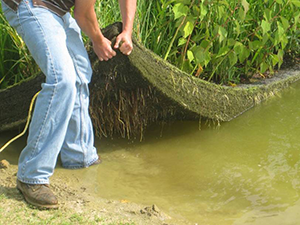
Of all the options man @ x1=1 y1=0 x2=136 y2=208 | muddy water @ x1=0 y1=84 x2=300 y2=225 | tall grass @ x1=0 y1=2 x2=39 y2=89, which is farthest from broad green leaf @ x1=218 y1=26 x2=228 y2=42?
tall grass @ x1=0 y1=2 x2=39 y2=89

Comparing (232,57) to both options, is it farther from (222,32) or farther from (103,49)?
(103,49)

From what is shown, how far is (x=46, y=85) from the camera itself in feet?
8.61

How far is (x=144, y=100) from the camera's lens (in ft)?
12.1

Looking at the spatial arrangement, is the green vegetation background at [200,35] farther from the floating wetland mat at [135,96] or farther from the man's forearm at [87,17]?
the man's forearm at [87,17]

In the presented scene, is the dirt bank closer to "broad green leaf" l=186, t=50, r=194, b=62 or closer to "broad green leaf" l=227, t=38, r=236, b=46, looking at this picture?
"broad green leaf" l=186, t=50, r=194, b=62

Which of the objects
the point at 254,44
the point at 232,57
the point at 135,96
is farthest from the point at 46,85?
the point at 254,44

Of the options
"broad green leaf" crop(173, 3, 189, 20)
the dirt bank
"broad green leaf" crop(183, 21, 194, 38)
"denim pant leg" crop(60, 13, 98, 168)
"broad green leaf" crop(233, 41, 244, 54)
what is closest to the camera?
the dirt bank

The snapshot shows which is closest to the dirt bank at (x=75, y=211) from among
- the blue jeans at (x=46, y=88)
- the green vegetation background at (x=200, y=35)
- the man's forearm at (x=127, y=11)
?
the blue jeans at (x=46, y=88)

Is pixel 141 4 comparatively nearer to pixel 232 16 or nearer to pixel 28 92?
pixel 232 16

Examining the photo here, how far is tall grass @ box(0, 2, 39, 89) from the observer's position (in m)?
4.06

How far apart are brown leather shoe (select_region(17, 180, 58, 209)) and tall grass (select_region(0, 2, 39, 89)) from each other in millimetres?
1543

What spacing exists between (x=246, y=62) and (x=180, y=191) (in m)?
2.20

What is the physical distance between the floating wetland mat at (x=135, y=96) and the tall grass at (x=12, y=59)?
52cm

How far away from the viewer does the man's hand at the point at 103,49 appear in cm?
313
